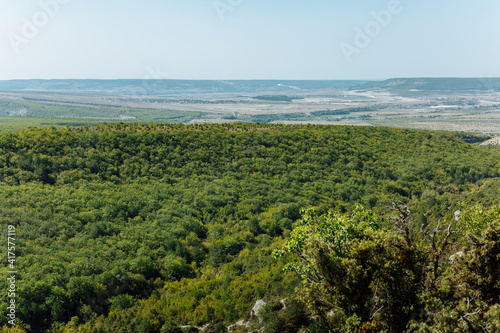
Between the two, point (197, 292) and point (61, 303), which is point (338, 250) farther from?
point (61, 303)

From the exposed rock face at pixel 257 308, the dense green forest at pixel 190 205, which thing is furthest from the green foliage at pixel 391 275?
the exposed rock face at pixel 257 308

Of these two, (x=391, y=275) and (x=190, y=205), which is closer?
(x=391, y=275)

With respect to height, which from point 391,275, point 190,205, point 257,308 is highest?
point 391,275

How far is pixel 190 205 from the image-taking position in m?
55.8

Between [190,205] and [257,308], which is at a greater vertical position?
[257,308]

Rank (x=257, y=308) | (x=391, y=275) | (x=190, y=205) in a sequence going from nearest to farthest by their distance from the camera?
(x=391, y=275) < (x=257, y=308) < (x=190, y=205)

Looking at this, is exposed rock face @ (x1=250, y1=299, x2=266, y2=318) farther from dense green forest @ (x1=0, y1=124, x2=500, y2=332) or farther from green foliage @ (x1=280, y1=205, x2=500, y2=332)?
green foliage @ (x1=280, y1=205, x2=500, y2=332)

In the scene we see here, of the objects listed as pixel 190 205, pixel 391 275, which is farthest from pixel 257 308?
pixel 190 205

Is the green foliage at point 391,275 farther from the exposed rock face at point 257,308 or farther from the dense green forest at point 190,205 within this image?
the exposed rock face at point 257,308

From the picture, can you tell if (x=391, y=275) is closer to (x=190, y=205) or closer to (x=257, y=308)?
(x=257, y=308)

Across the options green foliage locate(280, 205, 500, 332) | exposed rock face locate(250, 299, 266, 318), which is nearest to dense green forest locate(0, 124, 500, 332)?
green foliage locate(280, 205, 500, 332)

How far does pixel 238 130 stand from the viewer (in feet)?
281

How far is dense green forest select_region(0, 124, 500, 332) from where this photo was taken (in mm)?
29531

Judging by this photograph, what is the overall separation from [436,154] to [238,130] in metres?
50.9
